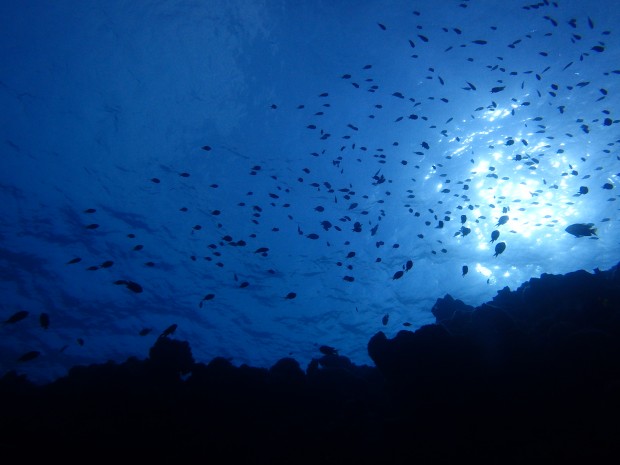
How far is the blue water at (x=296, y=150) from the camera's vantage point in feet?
51.4

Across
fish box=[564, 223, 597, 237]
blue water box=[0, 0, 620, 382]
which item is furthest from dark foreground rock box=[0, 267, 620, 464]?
blue water box=[0, 0, 620, 382]

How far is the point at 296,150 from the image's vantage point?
19.7m

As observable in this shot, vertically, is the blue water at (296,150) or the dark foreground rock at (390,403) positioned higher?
the blue water at (296,150)

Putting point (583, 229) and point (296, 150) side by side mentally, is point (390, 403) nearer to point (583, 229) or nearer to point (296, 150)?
point (583, 229)

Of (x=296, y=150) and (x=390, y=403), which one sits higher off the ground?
(x=296, y=150)

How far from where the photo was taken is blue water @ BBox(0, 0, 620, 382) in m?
15.7

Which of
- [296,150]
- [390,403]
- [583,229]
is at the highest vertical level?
[296,150]

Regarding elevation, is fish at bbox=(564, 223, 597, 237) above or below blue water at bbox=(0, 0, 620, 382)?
below

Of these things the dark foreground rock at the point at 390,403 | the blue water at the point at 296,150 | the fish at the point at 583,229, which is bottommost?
the dark foreground rock at the point at 390,403

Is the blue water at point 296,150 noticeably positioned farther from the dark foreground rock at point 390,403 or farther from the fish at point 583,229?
the dark foreground rock at point 390,403

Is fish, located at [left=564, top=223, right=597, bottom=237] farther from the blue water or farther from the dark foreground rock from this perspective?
the blue water

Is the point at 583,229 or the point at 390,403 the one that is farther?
the point at 583,229

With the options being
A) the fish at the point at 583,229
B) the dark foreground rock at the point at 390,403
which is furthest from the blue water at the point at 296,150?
the dark foreground rock at the point at 390,403

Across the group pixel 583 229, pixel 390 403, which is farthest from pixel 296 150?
pixel 390 403
